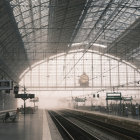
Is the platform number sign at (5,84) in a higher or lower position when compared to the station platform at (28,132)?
higher

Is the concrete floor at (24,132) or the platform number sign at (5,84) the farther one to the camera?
the platform number sign at (5,84)

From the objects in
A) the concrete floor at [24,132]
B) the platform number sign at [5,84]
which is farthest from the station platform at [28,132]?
the platform number sign at [5,84]

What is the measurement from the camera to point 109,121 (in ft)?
131

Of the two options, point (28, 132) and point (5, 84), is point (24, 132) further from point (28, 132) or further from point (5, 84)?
point (5, 84)

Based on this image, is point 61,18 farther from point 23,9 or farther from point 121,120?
point 121,120

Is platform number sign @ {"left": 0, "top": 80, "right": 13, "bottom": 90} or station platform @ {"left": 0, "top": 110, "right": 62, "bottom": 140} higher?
platform number sign @ {"left": 0, "top": 80, "right": 13, "bottom": 90}

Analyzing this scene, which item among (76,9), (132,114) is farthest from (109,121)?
(76,9)

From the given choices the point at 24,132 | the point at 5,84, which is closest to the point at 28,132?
the point at 24,132

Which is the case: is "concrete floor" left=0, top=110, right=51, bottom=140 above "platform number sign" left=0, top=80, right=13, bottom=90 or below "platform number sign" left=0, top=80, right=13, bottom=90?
below

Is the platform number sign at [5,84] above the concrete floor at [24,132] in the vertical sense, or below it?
above

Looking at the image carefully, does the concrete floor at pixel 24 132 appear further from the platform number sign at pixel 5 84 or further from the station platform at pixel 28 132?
the platform number sign at pixel 5 84

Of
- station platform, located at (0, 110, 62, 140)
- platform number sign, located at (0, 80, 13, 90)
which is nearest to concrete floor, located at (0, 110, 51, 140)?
station platform, located at (0, 110, 62, 140)

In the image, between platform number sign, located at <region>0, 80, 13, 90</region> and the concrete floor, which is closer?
the concrete floor

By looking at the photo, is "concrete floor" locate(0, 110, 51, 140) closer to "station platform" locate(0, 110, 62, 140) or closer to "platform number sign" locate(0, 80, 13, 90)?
"station platform" locate(0, 110, 62, 140)
